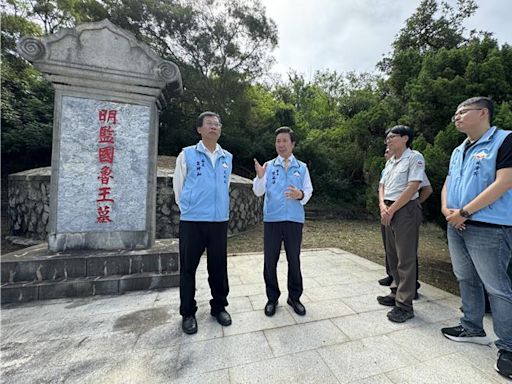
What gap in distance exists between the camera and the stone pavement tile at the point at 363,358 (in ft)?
5.44

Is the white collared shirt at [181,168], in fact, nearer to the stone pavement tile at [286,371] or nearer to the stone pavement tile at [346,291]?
the stone pavement tile at [286,371]

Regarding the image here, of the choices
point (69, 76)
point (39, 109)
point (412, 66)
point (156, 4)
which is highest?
point (156, 4)

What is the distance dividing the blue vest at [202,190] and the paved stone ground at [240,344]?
103 centimetres

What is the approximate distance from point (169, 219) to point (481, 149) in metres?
5.82

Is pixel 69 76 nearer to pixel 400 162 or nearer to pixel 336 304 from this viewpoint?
pixel 400 162

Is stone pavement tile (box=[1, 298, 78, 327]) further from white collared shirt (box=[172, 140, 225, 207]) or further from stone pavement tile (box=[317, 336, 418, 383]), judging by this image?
stone pavement tile (box=[317, 336, 418, 383])

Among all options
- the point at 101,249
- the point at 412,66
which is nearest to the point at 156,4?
the point at 412,66

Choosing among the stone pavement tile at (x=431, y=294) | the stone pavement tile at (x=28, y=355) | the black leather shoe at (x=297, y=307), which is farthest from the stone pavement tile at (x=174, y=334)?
the stone pavement tile at (x=431, y=294)

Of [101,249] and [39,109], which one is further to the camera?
[39,109]

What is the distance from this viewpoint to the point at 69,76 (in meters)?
3.07

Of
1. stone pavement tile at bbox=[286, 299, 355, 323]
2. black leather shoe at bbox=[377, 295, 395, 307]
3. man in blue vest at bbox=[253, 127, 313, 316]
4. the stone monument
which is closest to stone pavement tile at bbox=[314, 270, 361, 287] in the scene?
stone pavement tile at bbox=[286, 299, 355, 323]

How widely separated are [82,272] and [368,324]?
321 centimetres

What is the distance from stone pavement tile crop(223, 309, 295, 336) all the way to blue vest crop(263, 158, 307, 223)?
933 millimetres

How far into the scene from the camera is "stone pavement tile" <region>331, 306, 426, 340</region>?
211 centimetres
